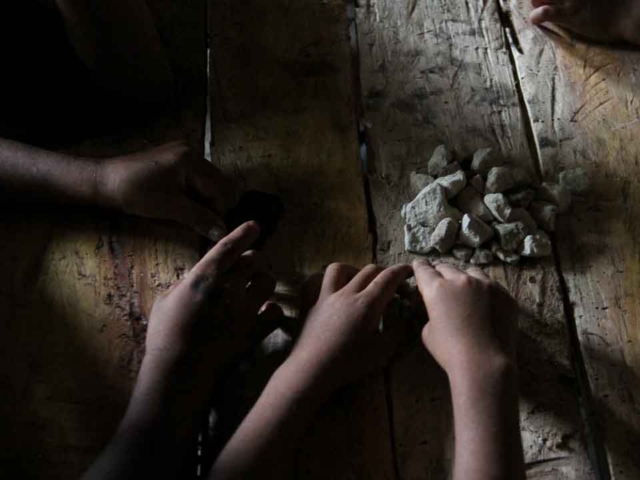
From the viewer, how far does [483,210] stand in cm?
90

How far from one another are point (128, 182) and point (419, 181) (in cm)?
40

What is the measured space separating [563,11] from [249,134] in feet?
1.81

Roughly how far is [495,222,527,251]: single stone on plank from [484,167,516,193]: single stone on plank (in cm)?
6

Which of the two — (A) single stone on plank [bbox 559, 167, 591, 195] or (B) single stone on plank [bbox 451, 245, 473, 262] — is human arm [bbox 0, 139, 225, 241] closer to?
(B) single stone on plank [bbox 451, 245, 473, 262]

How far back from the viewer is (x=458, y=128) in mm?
1008

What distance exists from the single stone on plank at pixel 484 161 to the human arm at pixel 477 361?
17cm

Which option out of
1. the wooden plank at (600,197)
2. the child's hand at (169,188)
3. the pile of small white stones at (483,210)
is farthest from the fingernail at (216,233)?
the wooden plank at (600,197)

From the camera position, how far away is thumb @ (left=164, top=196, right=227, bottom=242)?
891mm

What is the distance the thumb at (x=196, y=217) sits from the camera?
891 mm

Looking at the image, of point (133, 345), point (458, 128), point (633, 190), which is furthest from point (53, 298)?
point (633, 190)

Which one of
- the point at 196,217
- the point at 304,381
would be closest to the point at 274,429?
the point at 304,381

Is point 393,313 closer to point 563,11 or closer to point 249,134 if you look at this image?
point 249,134

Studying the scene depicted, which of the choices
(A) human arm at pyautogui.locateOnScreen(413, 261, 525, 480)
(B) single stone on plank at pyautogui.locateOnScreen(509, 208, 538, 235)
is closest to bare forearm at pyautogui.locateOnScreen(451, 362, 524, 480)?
(A) human arm at pyautogui.locateOnScreen(413, 261, 525, 480)

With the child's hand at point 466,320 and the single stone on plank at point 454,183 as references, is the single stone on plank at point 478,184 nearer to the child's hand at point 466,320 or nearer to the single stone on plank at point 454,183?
the single stone on plank at point 454,183
